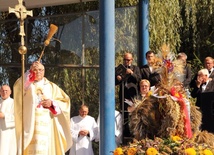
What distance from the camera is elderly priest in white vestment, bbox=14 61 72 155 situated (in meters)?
9.92

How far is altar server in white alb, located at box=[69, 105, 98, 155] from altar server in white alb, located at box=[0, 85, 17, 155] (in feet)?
4.11

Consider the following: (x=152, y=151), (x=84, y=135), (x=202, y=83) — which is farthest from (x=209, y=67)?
(x=152, y=151)

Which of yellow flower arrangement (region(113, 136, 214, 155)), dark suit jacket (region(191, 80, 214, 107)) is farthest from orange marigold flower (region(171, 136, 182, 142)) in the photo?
dark suit jacket (region(191, 80, 214, 107))

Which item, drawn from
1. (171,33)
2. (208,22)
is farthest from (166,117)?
(208,22)

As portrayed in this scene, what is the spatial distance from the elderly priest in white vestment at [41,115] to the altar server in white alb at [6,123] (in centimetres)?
142

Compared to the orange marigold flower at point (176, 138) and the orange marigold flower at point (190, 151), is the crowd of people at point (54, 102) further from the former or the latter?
the orange marigold flower at point (190, 151)

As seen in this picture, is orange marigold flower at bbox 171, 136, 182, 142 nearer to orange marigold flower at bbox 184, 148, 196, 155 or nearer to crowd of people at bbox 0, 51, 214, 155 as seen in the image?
orange marigold flower at bbox 184, 148, 196, 155

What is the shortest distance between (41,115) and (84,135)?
5.92 ft

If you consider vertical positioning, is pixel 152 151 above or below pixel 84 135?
above

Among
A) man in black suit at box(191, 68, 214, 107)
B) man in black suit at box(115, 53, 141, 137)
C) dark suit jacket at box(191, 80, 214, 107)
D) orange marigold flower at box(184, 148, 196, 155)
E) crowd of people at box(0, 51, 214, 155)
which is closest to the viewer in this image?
orange marigold flower at box(184, 148, 196, 155)

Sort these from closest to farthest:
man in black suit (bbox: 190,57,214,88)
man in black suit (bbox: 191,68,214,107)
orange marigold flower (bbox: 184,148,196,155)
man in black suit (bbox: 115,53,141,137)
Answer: orange marigold flower (bbox: 184,148,196,155) < man in black suit (bbox: 191,68,214,107) < man in black suit (bbox: 190,57,214,88) < man in black suit (bbox: 115,53,141,137)

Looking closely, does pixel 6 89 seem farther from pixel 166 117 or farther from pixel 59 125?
pixel 166 117

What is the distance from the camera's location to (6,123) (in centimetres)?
1169

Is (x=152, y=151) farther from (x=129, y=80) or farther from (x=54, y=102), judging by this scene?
(x=129, y=80)
